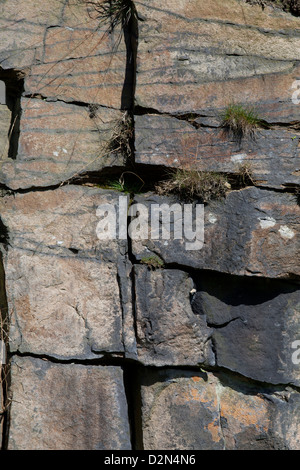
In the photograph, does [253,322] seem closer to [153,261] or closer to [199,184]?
[153,261]

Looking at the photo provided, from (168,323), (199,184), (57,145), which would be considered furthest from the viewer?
(57,145)

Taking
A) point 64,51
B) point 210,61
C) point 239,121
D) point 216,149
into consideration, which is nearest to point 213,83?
point 210,61

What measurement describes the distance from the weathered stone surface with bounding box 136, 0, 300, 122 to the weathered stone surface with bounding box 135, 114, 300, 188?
105mm

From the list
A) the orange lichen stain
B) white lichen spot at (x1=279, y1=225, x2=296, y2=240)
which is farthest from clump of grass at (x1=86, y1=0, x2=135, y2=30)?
the orange lichen stain

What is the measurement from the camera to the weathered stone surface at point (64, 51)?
3.45 meters

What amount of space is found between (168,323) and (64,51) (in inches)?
67.6

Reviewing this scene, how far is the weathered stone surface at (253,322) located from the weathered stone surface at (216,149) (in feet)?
1.95

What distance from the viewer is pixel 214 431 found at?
3.06 m

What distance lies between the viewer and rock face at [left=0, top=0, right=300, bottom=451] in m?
3.07

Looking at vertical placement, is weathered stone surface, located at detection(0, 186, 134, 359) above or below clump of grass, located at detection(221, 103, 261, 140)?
below


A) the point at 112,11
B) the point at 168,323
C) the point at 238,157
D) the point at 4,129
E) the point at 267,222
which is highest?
the point at 112,11

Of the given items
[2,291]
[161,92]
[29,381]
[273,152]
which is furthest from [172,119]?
[29,381]

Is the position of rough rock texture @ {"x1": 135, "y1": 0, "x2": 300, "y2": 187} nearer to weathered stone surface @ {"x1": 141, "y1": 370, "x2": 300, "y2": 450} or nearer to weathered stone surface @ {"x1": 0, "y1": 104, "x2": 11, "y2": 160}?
weathered stone surface @ {"x1": 0, "y1": 104, "x2": 11, "y2": 160}

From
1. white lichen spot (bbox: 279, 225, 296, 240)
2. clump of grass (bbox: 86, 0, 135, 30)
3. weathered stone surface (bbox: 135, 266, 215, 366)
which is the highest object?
clump of grass (bbox: 86, 0, 135, 30)
